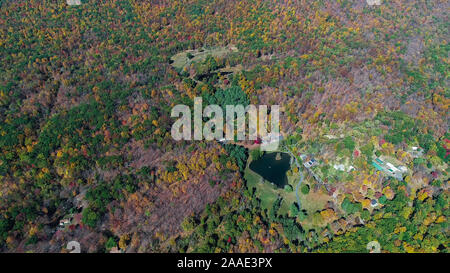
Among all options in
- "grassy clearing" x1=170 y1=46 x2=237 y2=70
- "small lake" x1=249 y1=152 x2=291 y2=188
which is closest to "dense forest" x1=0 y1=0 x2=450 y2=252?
"grassy clearing" x1=170 y1=46 x2=237 y2=70

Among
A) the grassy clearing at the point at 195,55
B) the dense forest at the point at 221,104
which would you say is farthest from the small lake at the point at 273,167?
the grassy clearing at the point at 195,55

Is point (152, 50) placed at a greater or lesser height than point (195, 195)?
greater

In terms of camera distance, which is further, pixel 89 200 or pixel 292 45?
pixel 292 45

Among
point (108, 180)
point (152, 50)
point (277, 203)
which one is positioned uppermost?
point (152, 50)

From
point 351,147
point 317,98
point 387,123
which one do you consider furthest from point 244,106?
point 387,123

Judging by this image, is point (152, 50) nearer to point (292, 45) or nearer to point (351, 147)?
point (292, 45)

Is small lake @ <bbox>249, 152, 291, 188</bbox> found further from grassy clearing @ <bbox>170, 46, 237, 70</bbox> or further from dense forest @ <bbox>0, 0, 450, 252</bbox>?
grassy clearing @ <bbox>170, 46, 237, 70</bbox>
